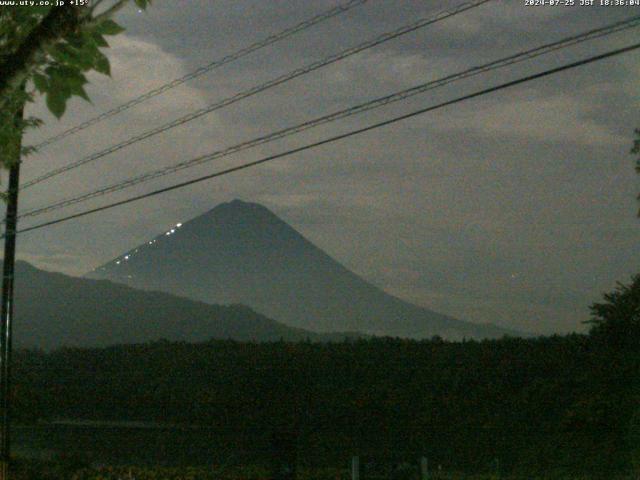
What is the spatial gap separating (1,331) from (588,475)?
1116cm

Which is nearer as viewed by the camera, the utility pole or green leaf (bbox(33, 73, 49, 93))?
green leaf (bbox(33, 73, 49, 93))

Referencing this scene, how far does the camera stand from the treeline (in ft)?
64.4

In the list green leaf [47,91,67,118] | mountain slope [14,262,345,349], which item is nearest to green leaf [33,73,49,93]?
green leaf [47,91,67,118]

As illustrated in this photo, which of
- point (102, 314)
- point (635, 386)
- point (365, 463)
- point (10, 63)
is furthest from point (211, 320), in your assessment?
point (10, 63)

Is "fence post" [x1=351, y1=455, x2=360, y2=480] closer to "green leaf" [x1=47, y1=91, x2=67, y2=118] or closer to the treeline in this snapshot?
the treeline

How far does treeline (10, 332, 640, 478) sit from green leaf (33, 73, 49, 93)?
9.69 meters

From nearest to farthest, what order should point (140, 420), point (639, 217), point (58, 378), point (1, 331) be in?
point (1, 331), point (639, 217), point (140, 420), point (58, 378)

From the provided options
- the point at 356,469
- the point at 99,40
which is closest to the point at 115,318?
the point at 356,469

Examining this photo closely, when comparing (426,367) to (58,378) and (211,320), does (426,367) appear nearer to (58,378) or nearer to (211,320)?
(58,378)

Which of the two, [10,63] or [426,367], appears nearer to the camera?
[10,63]

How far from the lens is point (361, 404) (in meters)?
25.6

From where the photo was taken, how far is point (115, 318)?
100562mm

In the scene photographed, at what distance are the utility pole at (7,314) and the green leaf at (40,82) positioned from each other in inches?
475

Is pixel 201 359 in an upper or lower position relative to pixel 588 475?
upper
